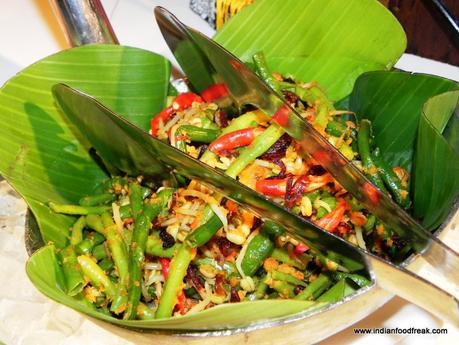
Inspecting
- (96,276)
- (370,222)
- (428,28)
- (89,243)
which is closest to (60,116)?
(89,243)

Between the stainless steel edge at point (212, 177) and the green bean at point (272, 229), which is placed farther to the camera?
the green bean at point (272, 229)

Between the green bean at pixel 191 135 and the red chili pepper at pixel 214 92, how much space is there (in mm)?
126

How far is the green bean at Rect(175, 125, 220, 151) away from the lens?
4.52 ft

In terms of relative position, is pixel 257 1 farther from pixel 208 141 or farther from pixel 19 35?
pixel 19 35

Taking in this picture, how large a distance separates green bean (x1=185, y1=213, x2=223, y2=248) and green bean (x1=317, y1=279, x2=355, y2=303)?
0.82 feet

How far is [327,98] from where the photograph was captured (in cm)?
149

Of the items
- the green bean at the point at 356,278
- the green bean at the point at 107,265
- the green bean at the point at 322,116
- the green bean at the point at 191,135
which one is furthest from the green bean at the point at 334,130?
the green bean at the point at 107,265

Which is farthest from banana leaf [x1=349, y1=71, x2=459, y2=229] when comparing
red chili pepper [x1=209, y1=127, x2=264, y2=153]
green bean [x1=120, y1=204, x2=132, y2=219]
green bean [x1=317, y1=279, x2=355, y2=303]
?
green bean [x1=120, y1=204, x2=132, y2=219]

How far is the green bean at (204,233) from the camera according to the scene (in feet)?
3.78

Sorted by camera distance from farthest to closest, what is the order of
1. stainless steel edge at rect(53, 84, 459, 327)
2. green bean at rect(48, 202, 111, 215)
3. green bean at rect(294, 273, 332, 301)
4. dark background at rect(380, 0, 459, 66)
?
dark background at rect(380, 0, 459, 66)
green bean at rect(48, 202, 111, 215)
green bean at rect(294, 273, 332, 301)
stainless steel edge at rect(53, 84, 459, 327)

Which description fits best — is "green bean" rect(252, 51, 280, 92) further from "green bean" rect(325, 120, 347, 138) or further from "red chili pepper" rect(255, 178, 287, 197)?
"red chili pepper" rect(255, 178, 287, 197)

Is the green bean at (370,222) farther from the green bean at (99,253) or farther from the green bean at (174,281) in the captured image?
the green bean at (99,253)

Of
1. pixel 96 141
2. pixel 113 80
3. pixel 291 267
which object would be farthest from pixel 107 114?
pixel 291 267

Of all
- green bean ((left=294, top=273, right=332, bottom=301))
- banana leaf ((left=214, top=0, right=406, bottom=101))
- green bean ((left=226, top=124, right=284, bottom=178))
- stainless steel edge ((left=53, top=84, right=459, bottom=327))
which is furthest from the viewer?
banana leaf ((left=214, top=0, right=406, bottom=101))
